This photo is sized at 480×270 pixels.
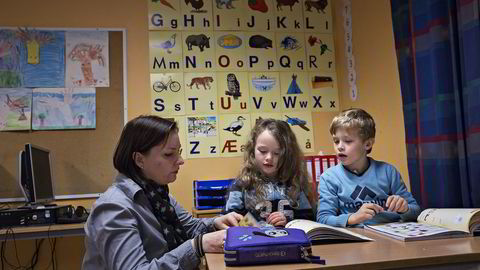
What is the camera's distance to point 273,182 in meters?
1.83

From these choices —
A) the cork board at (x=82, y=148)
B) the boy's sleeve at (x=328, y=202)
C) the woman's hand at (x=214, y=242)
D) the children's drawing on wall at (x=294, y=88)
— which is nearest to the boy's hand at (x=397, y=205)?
the boy's sleeve at (x=328, y=202)

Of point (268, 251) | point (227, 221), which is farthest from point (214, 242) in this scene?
point (227, 221)

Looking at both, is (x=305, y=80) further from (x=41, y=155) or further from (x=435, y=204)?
(x=41, y=155)

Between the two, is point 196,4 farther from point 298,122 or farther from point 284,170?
point 284,170

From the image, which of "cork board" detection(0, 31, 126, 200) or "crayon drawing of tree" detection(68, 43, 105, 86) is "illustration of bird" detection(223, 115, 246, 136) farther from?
"crayon drawing of tree" detection(68, 43, 105, 86)

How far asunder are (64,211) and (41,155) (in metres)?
0.42

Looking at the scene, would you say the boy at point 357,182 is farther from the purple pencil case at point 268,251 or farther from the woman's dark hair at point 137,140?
the woman's dark hair at point 137,140

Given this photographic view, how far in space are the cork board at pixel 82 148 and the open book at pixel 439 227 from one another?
204 cm

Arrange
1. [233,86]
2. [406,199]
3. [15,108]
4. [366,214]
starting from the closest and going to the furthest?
[366,214] → [406,199] → [15,108] → [233,86]

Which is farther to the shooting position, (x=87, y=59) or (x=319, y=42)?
(x=319, y=42)

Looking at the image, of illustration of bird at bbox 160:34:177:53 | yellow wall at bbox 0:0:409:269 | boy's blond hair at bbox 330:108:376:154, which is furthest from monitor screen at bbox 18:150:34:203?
boy's blond hair at bbox 330:108:376:154

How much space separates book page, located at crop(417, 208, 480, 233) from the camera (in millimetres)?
1190

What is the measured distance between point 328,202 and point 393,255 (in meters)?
0.70

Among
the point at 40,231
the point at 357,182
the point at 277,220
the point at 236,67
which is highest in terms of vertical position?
the point at 236,67
